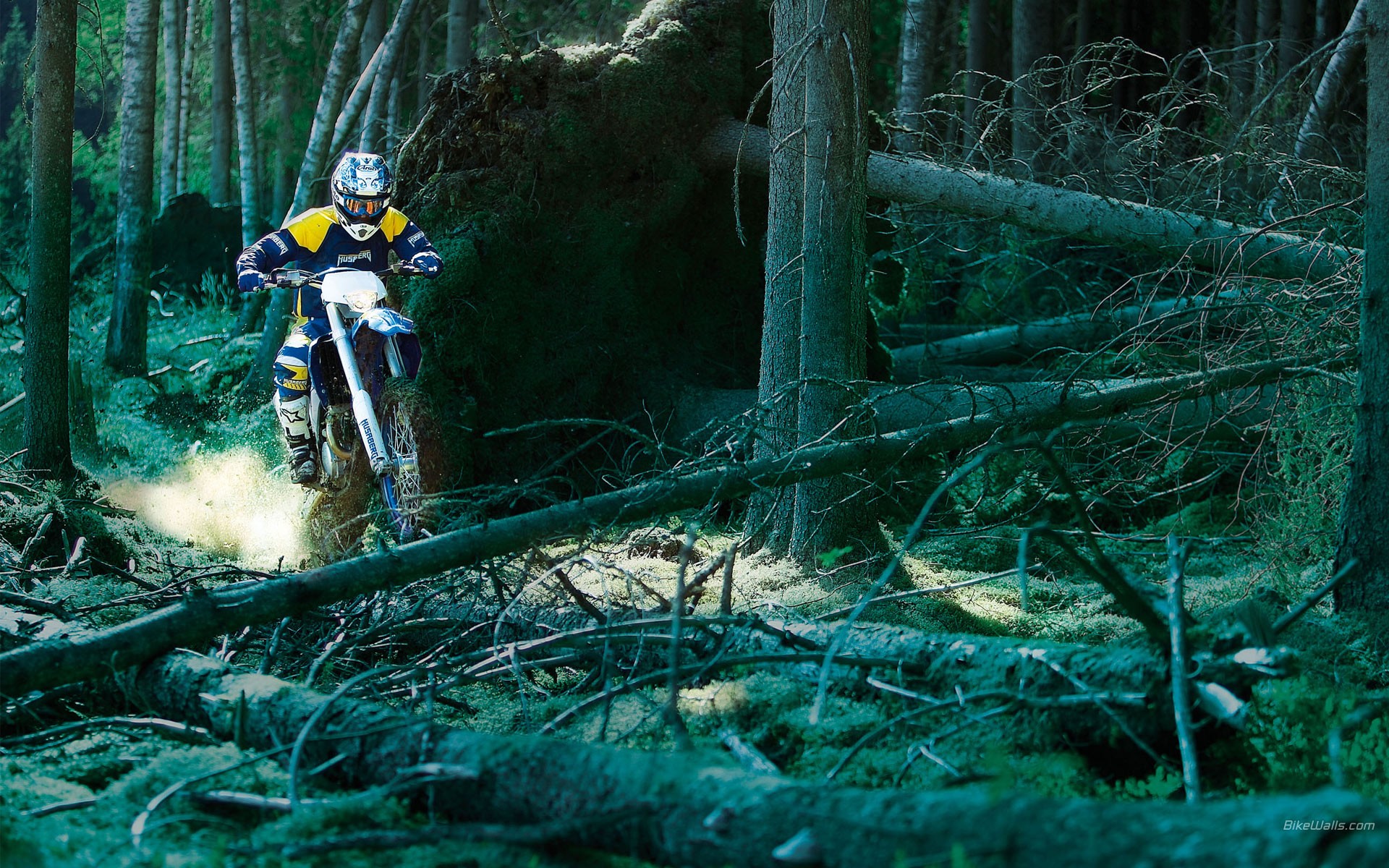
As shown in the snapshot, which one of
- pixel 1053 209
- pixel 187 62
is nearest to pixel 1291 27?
pixel 1053 209

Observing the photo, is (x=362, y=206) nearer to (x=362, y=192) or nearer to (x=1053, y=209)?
(x=362, y=192)

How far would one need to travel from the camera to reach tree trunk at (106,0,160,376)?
1250 centimetres

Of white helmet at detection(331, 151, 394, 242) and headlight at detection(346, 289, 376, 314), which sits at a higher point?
white helmet at detection(331, 151, 394, 242)

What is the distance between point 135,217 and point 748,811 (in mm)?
12303

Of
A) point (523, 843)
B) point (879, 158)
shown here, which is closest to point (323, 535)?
point (879, 158)

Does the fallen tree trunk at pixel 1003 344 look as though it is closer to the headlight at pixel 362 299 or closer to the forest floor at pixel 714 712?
the forest floor at pixel 714 712

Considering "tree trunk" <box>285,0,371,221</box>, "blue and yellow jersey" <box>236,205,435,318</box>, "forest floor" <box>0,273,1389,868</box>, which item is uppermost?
"tree trunk" <box>285,0,371,221</box>

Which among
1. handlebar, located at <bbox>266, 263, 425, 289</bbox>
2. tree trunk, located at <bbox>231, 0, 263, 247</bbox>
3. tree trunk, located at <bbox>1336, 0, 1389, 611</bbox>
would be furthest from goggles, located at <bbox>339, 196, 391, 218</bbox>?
tree trunk, located at <bbox>231, 0, 263, 247</bbox>

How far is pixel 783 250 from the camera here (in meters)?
6.13

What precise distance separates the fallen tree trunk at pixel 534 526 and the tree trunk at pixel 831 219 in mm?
600

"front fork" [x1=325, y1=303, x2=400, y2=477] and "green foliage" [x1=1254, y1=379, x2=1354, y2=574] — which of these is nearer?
"green foliage" [x1=1254, y1=379, x2=1354, y2=574]

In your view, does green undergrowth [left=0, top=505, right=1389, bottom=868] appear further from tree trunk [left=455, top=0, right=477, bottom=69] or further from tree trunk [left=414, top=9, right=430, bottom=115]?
tree trunk [left=414, top=9, right=430, bottom=115]

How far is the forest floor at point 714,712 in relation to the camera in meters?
2.62

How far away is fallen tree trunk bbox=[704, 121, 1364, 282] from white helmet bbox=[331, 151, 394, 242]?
2.17 meters
